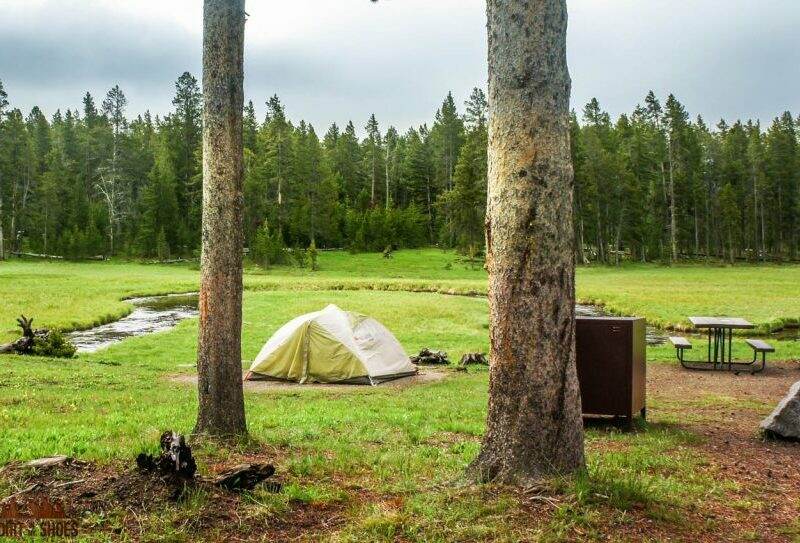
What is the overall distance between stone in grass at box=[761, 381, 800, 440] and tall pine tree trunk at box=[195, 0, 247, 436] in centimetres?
719

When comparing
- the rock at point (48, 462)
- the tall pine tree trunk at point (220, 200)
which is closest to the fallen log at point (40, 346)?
the tall pine tree trunk at point (220, 200)

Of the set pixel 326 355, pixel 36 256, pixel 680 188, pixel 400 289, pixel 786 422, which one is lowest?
pixel 326 355

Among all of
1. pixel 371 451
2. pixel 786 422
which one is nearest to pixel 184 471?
pixel 371 451

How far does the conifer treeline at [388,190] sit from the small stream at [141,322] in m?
29.5

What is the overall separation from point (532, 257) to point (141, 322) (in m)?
31.8

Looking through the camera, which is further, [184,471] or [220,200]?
[220,200]

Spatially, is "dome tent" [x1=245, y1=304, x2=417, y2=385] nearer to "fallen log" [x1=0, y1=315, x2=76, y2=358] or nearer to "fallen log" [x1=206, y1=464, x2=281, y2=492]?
"fallen log" [x1=0, y1=315, x2=76, y2=358]

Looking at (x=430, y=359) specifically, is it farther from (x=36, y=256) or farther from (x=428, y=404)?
(x=36, y=256)

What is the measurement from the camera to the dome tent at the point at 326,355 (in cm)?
1847

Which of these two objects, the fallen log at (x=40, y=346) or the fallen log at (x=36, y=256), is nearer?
the fallen log at (x=40, y=346)

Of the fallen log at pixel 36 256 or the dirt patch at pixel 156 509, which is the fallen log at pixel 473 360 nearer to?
the dirt patch at pixel 156 509

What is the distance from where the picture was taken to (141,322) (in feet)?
110

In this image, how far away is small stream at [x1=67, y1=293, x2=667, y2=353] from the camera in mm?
27487

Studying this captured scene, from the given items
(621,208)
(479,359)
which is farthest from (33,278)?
(621,208)
